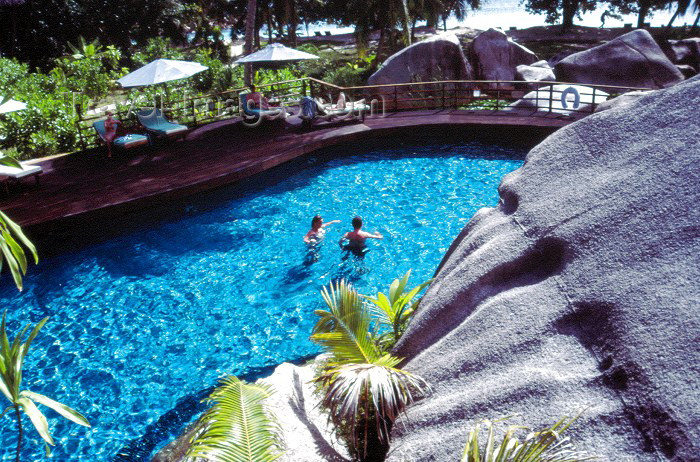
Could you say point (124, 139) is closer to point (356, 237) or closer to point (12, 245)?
point (356, 237)

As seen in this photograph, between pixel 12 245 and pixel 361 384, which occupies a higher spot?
pixel 12 245

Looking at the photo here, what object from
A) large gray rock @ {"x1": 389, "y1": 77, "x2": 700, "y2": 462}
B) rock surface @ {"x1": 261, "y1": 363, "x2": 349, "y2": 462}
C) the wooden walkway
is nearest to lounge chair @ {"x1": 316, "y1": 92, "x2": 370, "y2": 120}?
the wooden walkway

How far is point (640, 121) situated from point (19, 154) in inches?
598

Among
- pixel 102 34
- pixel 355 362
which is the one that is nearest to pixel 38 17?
pixel 102 34

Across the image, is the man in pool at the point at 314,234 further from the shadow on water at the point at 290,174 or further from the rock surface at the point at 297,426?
the rock surface at the point at 297,426

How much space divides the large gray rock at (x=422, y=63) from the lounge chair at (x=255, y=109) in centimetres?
584

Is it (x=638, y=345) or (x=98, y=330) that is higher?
(x=638, y=345)

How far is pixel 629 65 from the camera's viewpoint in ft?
63.6

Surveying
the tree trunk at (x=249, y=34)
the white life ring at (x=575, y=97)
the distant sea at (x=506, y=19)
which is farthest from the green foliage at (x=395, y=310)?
the distant sea at (x=506, y=19)

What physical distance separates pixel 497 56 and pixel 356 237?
17.1 meters

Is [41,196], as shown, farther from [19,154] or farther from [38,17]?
[38,17]

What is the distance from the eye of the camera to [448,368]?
183 inches

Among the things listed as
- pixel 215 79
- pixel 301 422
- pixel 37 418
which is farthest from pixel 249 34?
pixel 37 418

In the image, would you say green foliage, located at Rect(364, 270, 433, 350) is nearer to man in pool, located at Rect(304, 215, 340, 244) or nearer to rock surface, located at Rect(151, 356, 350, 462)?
rock surface, located at Rect(151, 356, 350, 462)
